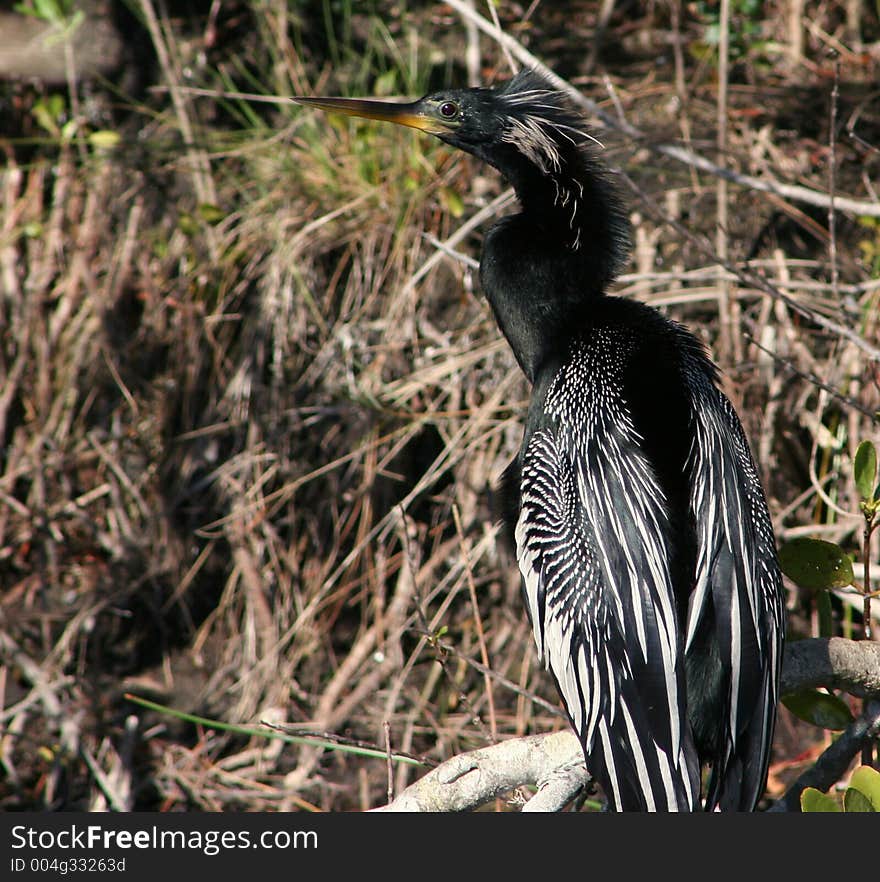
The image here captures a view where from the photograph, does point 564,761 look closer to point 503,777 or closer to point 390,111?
point 503,777

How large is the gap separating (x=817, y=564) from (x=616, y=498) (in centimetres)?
38

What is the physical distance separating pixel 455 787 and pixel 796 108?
9.35ft

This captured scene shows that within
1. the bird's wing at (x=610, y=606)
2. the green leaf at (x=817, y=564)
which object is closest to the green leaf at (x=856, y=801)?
the bird's wing at (x=610, y=606)

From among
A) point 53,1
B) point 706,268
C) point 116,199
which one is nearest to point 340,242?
point 116,199

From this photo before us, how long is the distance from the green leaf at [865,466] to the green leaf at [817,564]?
12 cm

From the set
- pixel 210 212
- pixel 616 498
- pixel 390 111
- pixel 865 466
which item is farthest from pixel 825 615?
pixel 210 212

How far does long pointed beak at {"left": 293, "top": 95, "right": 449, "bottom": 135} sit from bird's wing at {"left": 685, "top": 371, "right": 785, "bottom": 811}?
987 mm

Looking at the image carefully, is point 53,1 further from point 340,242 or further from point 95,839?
point 95,839

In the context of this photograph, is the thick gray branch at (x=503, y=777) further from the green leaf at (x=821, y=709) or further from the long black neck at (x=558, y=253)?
the long black neck at (x=558, y=253)

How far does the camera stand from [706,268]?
3.32 meters

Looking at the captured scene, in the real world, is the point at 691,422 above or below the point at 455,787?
above

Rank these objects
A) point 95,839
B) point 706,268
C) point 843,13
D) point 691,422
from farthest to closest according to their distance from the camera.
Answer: point 843,13
point 706,268
point 691,422
point 95,839

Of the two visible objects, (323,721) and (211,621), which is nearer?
(323,721)

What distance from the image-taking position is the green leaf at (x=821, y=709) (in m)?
1.92
